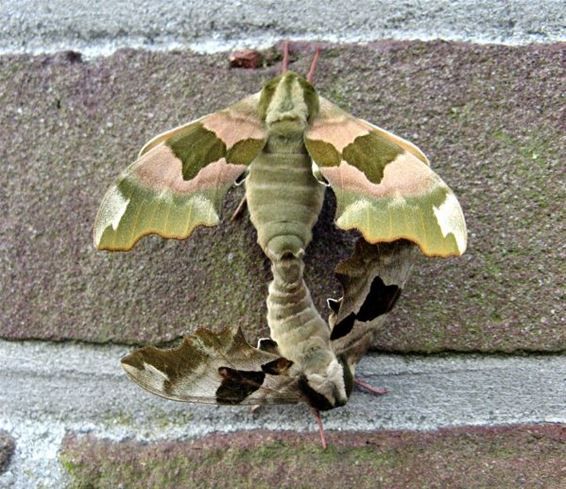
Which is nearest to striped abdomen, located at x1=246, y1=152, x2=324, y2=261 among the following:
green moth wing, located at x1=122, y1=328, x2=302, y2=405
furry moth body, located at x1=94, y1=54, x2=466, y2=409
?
furry moth body, located at x1=94, y1=54, x2=466, y2=409

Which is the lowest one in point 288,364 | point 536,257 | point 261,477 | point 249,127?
point 261,477

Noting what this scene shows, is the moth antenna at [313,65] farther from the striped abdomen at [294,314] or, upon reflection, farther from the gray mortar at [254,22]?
the striped abdomen at [294,314]

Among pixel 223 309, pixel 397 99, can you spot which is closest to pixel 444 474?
pixel 223 309

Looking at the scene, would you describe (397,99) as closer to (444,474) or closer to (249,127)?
(249,127)

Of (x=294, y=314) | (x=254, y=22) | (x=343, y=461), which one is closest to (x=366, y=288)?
(x=294, y=314)

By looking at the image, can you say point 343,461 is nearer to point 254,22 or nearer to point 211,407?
point 211,407

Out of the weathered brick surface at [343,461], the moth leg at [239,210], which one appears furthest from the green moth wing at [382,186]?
the weathered brick surface at [343,461]
